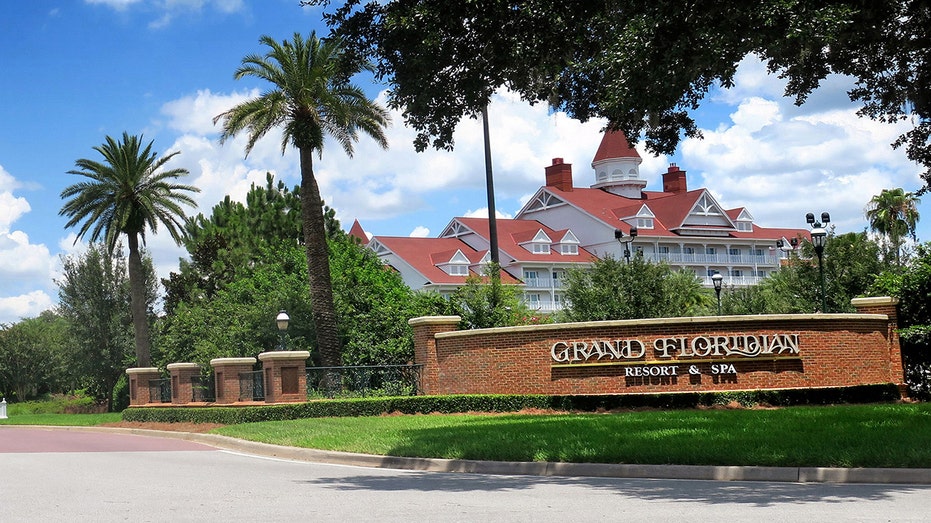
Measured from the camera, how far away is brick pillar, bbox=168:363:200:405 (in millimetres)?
33656

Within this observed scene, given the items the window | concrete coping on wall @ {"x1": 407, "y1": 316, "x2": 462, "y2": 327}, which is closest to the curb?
concrete coping on wall @ {"x1": 407, "y1": 316, "x2": 462, "y2": 327}

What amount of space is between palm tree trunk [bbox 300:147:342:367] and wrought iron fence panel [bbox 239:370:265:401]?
4.40 metres

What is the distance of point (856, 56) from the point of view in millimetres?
18531

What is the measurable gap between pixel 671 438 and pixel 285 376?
15820 millimetres

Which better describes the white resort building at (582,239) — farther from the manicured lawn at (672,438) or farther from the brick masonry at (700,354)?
the manicured lawn at (672,438)

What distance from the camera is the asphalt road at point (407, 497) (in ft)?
32.0

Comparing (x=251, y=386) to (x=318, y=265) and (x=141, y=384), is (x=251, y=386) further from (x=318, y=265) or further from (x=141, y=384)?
(x=141, y=384)

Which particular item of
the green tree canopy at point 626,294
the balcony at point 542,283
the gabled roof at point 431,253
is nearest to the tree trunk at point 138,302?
the green tree canopy at point 626,294

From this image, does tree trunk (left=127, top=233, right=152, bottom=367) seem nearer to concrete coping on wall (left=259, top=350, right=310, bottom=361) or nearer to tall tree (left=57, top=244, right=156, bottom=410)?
tall tree (left=57, top=244, right=156, bottom=410)

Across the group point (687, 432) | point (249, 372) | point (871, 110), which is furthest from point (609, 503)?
point (249, 372)

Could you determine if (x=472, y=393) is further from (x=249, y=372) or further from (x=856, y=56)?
(x=856, y=56)

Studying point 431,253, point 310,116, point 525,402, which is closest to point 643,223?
point 431,253

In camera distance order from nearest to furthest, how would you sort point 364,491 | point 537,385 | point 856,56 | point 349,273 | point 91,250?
point 364,491 → point 856,56 → point 537,385 → point 349,273 → point 91,250

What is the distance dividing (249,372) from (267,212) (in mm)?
23015
